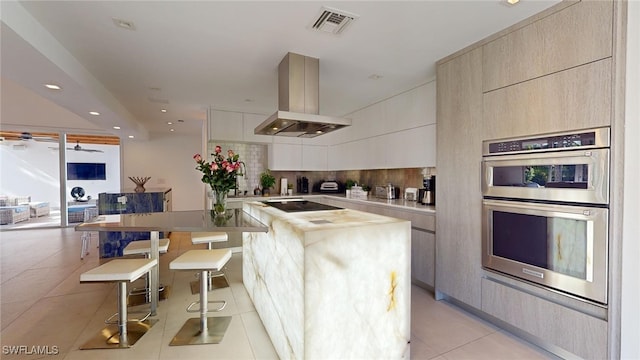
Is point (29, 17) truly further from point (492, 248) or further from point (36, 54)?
point (492, 248)

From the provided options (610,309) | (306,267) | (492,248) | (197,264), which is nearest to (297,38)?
(306,267)

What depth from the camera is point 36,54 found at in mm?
2150

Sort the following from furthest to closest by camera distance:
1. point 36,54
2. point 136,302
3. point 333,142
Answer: point 333,142, point 136,302, point 36,54

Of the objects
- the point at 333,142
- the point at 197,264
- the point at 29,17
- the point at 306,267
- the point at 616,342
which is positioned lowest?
the point at 616,342

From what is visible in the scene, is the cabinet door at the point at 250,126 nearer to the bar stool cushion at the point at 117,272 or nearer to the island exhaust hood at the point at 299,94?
the island exhaust hood at the point at 299,94

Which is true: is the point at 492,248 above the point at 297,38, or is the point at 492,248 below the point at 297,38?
below

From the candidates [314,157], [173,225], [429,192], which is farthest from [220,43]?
[314,157]

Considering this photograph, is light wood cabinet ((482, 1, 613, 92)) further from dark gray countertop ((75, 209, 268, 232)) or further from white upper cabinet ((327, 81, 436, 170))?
dark gray countertop ((75, 209, 268, 232))

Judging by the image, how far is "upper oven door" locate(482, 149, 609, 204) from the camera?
1.68 m

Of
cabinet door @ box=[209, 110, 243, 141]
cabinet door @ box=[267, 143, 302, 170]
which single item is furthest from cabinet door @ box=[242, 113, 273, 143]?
cabinet door @ box=[267, 143, 302, 170]

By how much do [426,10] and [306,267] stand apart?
1.94m

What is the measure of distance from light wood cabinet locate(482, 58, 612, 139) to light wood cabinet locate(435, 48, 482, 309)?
0.15 meters

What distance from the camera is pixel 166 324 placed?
7.68 feet

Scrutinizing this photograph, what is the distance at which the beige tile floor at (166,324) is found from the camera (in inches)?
77.5
